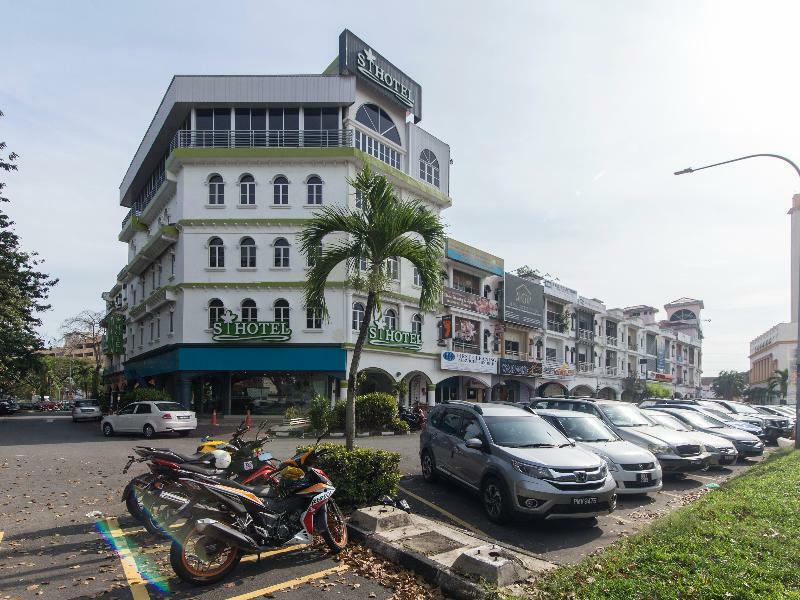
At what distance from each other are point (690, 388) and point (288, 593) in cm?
8722

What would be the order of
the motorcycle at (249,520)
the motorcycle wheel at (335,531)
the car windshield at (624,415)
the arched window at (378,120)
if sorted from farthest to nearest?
the arched window at (378,120), the car windshield at (624,415), the motorcycle wheel at (335,531), the motorcycle at (249,520)

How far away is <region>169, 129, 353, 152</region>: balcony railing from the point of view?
94.9ft

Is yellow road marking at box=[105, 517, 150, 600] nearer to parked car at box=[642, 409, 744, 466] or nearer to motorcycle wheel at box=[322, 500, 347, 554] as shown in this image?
motorcycle wheel at box=[322, 500, 347, 554]

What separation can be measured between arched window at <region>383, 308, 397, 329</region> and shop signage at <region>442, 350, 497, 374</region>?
4330 mm

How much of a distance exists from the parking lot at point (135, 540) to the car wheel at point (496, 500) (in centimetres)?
16

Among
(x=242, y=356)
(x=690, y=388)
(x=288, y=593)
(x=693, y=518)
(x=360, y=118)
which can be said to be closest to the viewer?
(x=288, y=593)

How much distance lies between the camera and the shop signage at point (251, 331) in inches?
1080

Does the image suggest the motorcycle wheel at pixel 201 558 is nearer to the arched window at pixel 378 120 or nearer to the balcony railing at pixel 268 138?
the balcony railing at pixel 268 138

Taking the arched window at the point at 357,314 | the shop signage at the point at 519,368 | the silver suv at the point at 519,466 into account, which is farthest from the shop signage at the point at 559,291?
the silver suv at the point at 519,466

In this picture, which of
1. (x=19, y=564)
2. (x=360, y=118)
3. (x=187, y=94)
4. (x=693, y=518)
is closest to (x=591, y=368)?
(x=360, y=118)

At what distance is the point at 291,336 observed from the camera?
91.0ft

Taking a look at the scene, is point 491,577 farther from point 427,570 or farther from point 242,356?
point 242,356

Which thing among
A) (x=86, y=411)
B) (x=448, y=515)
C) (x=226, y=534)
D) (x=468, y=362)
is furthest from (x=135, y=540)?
(x=86, y=411)

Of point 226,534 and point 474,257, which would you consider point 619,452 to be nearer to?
point 226,534
